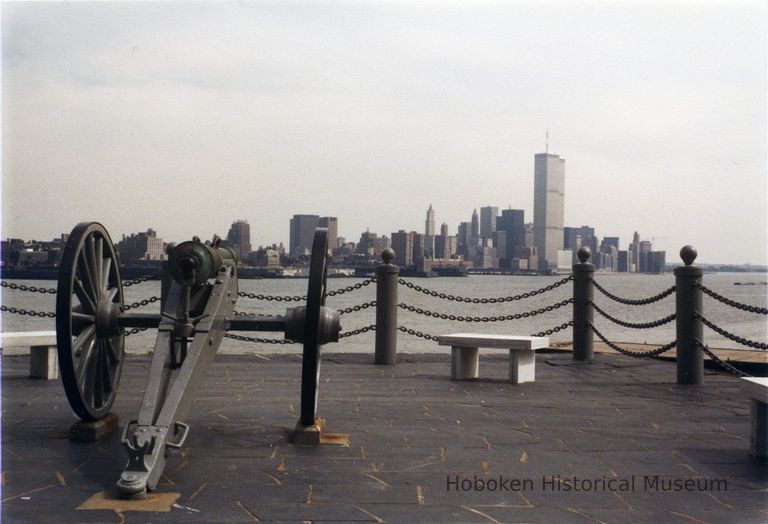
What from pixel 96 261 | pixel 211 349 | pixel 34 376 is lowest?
pixel 34 376

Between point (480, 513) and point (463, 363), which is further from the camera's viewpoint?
point (463, 363)

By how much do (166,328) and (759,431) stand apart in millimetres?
3920

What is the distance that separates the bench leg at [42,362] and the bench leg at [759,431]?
22.2 feet

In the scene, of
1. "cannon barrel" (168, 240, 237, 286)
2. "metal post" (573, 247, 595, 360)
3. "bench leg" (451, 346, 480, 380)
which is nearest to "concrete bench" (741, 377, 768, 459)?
"cannon barrel" (168, 240, 237, 286)

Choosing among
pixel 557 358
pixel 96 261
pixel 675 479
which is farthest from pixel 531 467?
pixel 557 358

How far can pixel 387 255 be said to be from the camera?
449 inches

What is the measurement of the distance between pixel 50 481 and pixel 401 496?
76.0 inches

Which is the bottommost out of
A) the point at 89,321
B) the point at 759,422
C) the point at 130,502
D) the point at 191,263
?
the point at 130,502

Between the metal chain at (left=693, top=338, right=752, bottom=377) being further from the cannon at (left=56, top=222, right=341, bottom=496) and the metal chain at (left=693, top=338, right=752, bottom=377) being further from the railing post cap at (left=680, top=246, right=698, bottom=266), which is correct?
the cannon at (left=56, top=222, right=341, bottom=496)

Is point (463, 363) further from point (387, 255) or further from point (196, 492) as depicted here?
point (196, 492)

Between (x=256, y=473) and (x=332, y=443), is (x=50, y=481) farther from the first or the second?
(x=332, y=443)

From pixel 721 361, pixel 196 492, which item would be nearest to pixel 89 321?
pixel 196 492

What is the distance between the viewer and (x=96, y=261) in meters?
6.40

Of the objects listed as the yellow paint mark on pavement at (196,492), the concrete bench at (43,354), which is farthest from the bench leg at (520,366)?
the yellow paint mark on pavement at (196,492)
